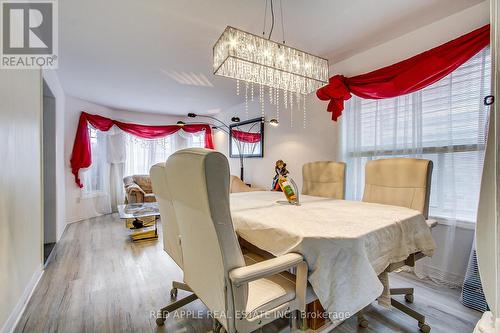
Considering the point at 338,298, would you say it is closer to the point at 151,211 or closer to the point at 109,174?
the point at 151,211

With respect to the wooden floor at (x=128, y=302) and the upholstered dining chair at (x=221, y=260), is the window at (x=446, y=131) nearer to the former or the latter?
the wooden floor at (x=128, y=302)

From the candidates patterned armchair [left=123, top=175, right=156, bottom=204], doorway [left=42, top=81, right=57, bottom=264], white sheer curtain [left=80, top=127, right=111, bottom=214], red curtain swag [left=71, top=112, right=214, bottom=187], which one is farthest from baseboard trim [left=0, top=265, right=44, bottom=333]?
white sheer curtain [left=80, top=127, right=111, bottom=214]

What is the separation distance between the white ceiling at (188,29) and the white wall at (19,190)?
2.19 ft

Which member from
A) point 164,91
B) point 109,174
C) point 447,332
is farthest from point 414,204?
point 109,174

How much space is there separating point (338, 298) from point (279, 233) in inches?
14.5

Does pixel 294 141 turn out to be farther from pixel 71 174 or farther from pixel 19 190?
pixel 71 174

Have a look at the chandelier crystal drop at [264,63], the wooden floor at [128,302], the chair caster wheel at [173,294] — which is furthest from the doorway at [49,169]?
the chandelier crystal drop at [264,63]

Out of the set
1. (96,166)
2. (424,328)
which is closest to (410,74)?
(424,328)

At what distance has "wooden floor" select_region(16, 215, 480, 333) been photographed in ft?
4.99

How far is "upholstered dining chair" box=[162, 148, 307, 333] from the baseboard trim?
1.35 metres

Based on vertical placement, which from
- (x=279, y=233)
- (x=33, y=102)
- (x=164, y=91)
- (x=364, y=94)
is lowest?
(x=279, y=233)

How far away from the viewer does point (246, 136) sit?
462cm

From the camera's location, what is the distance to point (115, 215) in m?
4.77

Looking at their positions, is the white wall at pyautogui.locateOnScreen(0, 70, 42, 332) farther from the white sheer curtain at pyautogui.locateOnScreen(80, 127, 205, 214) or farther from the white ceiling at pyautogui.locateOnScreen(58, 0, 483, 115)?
the white sheer curtain at pyautogui.locateOnScreen(80, 127, 205, 214)
